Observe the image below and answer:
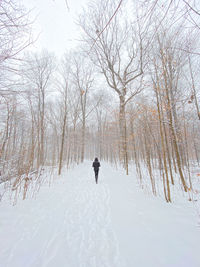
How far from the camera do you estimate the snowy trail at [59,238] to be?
1.66 meters

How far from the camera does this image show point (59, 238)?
6.97 feet

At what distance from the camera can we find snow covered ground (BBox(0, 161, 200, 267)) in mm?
1636

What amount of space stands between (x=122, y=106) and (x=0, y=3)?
8227 millimetres

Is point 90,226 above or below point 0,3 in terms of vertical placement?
below

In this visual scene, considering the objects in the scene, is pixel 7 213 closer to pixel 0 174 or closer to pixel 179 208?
pixel 0 174

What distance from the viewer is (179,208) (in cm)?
312

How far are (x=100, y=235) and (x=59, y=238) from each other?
0.78 m

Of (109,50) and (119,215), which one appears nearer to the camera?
(119,215)

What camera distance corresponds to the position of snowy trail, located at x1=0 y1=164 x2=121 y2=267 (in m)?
1.66

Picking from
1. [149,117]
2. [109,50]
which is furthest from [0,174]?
[109,50]

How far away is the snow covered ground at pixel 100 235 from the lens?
1.64 meters

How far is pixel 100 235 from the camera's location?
221 centimetres

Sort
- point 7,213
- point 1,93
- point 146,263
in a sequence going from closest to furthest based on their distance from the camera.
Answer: point 146,263 → point 1,93 → point 7,213

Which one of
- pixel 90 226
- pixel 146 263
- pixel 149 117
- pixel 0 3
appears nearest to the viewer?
pixel 146 263
